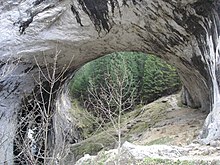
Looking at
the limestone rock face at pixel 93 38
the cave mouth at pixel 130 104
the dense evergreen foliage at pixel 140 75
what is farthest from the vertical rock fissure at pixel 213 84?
the dense evergreen foliage at pixel 140 75

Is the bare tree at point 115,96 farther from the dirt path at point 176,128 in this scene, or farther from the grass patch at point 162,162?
the dirt path at point 176,128

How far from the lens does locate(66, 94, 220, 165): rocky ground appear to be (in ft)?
13.4

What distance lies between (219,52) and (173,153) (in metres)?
1.71

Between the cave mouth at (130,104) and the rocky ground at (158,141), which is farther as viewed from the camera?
the cave mouth at (130,104)

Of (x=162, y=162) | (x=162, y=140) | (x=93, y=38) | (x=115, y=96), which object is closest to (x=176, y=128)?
(x=162, y=140)

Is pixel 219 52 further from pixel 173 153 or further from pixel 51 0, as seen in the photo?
pixel 51 0

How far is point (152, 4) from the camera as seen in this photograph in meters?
6.09

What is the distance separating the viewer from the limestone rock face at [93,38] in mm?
5883

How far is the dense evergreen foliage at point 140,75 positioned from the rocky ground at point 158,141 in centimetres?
92

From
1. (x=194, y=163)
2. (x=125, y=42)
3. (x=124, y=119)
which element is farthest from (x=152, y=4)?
(x=124, y=119)

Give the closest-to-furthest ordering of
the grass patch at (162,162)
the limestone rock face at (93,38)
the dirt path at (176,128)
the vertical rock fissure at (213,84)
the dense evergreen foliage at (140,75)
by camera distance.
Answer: the grass patch at (162,162) → the vertical rock fissure at (213,84) → the limestone rock face at (93,38) → the dirt path at (176,128) → the dense evergreen foliage at (140,75)

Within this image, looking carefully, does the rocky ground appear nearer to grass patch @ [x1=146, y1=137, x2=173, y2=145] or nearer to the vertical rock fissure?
grass patch @ [x1=146, y1=137, x2=173, y2=145]

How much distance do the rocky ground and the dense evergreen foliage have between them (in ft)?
3.02

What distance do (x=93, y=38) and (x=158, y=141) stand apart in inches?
77.8
